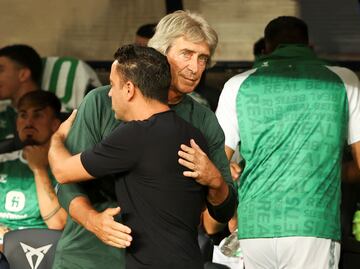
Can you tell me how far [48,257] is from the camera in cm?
481

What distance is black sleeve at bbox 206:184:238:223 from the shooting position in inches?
128

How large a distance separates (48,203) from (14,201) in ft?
0.73

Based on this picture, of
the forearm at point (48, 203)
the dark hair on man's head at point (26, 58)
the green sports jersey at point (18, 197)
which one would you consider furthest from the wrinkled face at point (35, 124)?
the dark hair on man's head at point (26, 58)

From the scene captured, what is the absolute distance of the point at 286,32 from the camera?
4680mm

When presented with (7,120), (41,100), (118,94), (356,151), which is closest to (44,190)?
(41,100)

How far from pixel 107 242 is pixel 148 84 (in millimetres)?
486

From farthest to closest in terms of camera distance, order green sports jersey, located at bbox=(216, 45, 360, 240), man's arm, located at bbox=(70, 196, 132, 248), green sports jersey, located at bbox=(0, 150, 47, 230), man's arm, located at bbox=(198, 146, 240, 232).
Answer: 1. green sports jersey, located at bbox=(0, 150, 47, 230)
2. green sports jersey, located at bbox=(216, 45, 360, 240)
3. man's arm, located at bbox=(198, 146, 240, 232)
4. man's arm, located at bbox=(70, 196, 132, 248)

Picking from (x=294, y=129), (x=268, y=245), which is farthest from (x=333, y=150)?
(x=268, y=245)

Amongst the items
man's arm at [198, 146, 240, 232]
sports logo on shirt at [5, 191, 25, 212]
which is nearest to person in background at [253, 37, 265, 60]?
man's arm at [198, 146, 240, 232]

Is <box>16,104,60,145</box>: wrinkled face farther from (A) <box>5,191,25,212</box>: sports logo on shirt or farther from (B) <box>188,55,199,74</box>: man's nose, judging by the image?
(B) <box>188,55,199,74</box>: man's nose

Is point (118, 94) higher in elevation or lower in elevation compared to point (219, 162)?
higher

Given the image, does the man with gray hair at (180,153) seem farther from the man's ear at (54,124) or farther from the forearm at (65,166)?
the man's ear at (54,124)

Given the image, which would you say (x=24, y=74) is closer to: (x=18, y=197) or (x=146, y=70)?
(x=18, y=197)

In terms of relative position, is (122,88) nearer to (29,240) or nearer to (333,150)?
(333,150)
